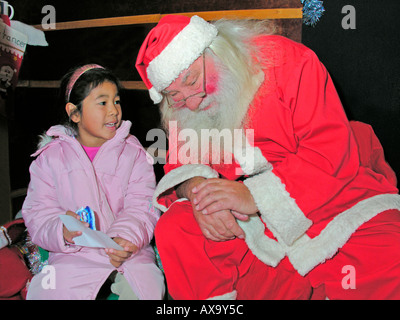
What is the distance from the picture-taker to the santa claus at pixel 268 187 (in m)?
1.22

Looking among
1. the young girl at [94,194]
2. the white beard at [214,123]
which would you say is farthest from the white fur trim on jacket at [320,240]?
the young girl at [94,194]

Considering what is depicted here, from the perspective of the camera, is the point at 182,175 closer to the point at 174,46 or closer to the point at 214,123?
the point at 214,123

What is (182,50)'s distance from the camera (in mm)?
1330

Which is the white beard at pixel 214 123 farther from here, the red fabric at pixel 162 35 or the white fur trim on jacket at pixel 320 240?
the white fur trim on jacket at pixel 320 240

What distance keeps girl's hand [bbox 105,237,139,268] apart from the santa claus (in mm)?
197

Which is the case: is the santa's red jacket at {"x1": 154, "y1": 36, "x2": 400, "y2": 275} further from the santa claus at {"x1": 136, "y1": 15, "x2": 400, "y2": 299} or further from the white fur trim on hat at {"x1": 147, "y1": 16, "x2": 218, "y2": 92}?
the white fur trim on hat at {"x1": 147, "y1": 16, "x2": 218, "y2": 92}

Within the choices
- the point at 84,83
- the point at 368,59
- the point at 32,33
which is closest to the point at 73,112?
the point at 84,83

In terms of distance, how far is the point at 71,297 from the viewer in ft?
4.42

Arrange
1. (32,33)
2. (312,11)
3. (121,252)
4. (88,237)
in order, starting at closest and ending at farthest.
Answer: (88,237) < (121,252) < (312,11) < (32,33)

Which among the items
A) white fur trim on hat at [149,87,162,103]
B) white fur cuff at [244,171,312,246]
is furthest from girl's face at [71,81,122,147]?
white fur cuff at [244,171,312,246]

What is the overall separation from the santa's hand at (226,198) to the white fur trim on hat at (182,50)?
1.48 feet

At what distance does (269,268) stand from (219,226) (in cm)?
28

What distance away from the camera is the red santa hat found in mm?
1334

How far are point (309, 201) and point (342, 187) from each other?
0.45 feet
